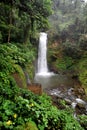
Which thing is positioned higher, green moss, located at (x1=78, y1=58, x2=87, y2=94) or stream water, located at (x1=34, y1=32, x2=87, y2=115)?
green moss, located at (x1=78, y1=58, x2=87, y2=94)

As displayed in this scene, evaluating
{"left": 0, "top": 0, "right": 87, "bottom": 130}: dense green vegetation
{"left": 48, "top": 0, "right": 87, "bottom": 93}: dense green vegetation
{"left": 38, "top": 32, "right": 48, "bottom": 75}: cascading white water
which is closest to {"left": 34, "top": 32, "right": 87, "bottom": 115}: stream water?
{"left": 38, "top": 32, "right": 48, "bottom": 75}: cascading white water

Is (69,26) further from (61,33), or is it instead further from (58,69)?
(58,69)

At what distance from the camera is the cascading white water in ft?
74.2

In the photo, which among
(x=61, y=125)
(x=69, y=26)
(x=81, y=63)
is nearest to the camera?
(x=61, y=125)

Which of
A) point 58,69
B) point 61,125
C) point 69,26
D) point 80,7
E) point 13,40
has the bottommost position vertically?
point 58,69

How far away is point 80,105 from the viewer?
10.4m

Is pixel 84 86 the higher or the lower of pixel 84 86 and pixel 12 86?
the lower

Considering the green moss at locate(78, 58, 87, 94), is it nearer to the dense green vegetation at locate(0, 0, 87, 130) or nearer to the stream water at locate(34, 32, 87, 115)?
the dense green vegetation at locate(0, 0, 87, 130)

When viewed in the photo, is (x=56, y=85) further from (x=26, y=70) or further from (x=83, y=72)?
(x=26, y=70)

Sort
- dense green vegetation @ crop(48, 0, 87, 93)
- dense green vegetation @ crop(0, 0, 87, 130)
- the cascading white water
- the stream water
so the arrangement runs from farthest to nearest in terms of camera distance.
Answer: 1. the cascading white water
2. dense green vegetation @ crop(48, 0, 87, 93)
3. the stream water
4. dense green vegetation @ crop(0, 0, 87, 130)

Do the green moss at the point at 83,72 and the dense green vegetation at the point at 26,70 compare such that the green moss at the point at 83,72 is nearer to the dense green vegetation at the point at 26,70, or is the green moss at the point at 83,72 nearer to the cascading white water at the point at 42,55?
the dense green vegetation at the point at 26,70

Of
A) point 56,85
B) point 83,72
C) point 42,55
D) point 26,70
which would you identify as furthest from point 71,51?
point 26,70

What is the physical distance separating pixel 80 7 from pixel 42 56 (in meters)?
27.9

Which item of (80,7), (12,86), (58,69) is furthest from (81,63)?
(80,7)
